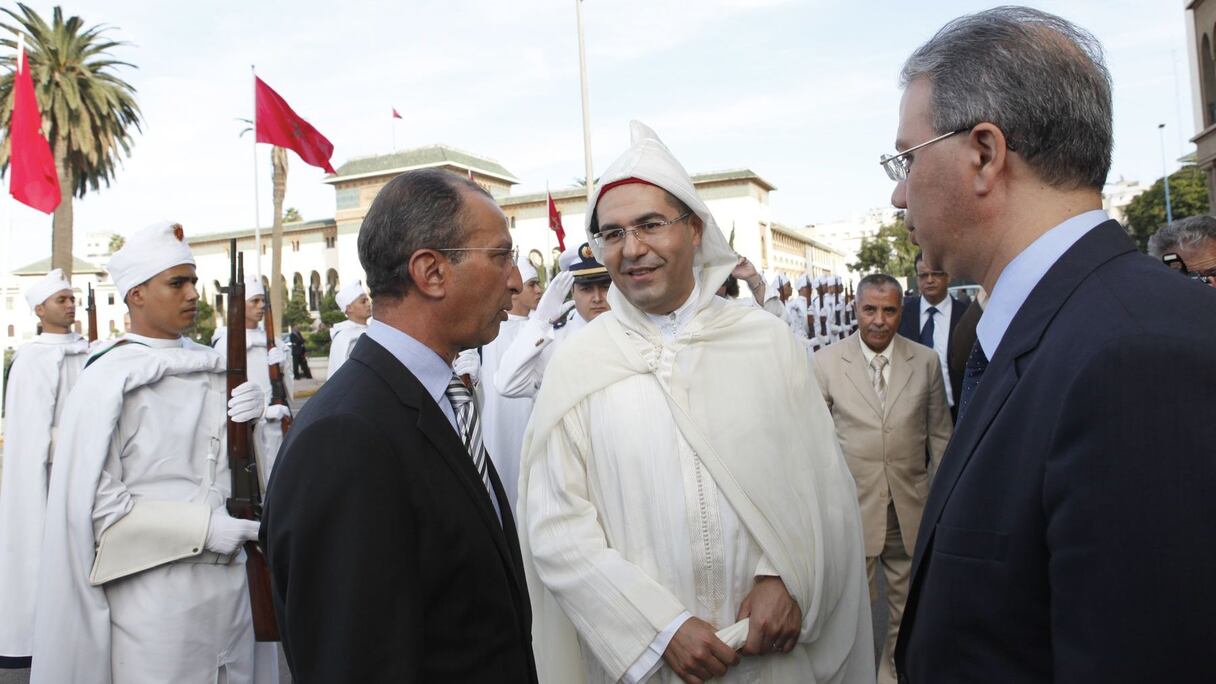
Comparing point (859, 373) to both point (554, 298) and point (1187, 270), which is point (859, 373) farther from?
point (554, 298)

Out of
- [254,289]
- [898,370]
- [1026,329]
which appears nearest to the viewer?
[1026,329]

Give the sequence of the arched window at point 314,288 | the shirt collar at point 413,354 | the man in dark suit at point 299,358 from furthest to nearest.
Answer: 1. the arched window at point 314,288
2. the man in dark suit at point 299,358
3. the shirt collar at point 413,354

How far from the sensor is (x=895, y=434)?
4.82 m

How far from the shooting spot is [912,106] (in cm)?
169

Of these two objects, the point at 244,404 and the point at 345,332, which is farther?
the point at 345,332

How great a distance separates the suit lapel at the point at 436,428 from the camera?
1.99 metres

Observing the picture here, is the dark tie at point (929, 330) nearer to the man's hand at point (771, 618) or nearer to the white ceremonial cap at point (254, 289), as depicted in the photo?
the man's hand at point (771, 618)

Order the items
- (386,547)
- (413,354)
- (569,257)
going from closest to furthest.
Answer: (386,547) → (413,354) → (569,257)

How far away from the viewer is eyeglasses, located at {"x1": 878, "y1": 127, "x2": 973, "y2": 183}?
1.63 meters

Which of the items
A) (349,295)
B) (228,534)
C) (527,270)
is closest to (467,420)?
(228,534)

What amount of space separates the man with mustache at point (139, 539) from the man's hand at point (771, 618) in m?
2.15

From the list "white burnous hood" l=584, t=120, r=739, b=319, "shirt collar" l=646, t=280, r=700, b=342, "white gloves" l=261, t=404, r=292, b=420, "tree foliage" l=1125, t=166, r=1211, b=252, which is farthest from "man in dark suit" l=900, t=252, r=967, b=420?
"tree foliage" l=1125, t=166, r=1211, b=252

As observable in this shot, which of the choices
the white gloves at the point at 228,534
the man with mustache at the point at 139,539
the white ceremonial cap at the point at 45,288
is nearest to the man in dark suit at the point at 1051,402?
the white gloves at the point at 228,534

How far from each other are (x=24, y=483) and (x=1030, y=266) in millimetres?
6009
